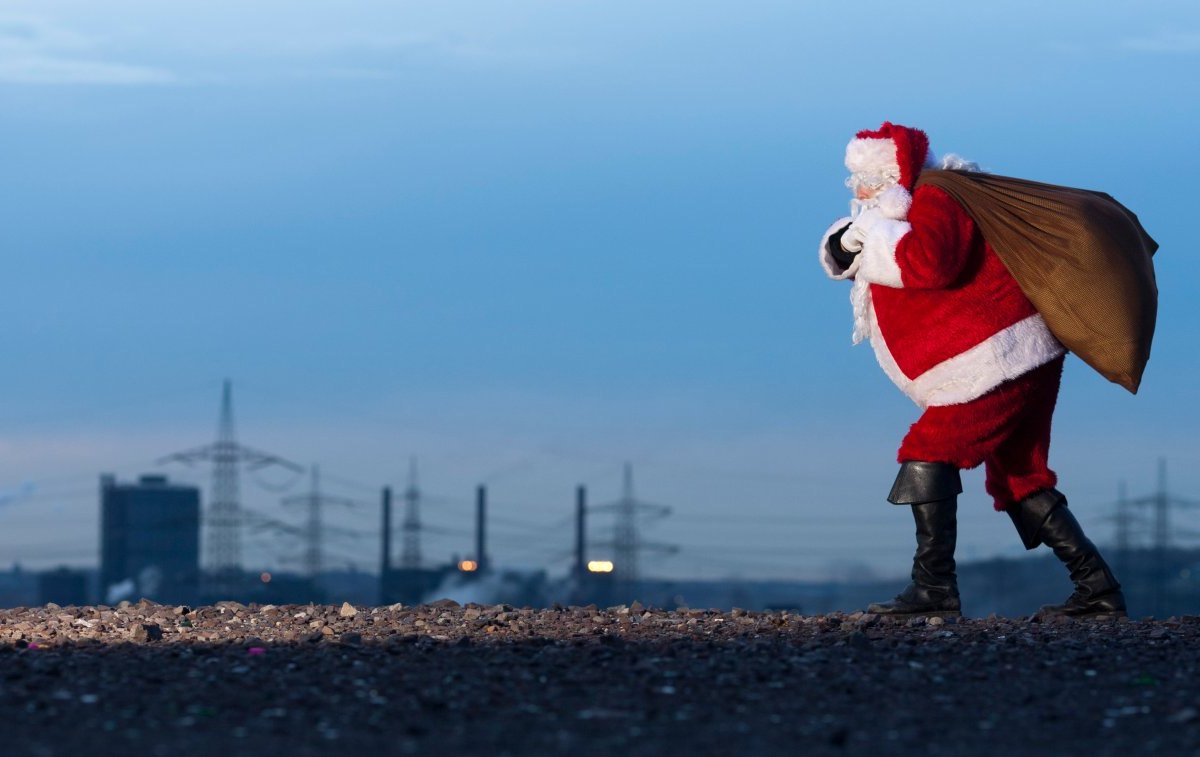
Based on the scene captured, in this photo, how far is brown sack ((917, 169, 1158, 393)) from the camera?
745cm

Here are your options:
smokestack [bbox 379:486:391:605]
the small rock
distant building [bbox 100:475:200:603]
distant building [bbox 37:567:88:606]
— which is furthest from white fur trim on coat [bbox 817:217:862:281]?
distant building [bbox 37:567:88:606]

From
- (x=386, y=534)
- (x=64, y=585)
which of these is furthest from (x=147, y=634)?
(x=64, y=585)

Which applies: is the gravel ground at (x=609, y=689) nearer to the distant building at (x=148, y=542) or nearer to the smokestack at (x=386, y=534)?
the smokestack at (x=386, y=534)

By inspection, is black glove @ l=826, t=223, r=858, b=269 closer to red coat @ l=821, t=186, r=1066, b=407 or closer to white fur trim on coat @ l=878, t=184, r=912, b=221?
red coat @ l=821, t=186, r=1066, b=407

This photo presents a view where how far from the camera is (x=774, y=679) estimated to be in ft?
18.4

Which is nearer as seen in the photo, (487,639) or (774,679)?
(774,679)

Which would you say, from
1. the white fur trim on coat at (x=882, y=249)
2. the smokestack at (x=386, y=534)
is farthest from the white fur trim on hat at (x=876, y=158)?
the smokestack at (x=386, y=534)

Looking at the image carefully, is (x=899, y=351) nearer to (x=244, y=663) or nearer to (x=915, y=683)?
(x=915, y=683)

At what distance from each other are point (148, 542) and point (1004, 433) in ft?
373

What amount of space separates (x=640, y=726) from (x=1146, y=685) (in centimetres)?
192

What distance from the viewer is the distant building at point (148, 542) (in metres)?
89.4

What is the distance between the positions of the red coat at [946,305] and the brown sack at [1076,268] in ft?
0.33

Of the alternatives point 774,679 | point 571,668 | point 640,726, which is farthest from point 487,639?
point 640,726

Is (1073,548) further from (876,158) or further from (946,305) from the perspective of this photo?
(876,158)
